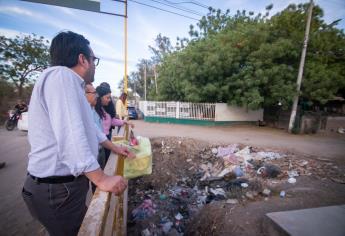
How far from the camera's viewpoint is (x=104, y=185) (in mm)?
1030

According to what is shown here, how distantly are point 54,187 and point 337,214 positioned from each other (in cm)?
335

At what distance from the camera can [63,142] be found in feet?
3.18

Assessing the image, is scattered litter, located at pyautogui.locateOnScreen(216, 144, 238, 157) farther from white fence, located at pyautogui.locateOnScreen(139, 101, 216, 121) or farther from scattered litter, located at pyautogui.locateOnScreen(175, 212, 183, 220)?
white fence, located at pyautogui.locateOnScreen(139, 101, 216, 121)

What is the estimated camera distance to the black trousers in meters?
1.20

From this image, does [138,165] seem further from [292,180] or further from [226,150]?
[226,150]

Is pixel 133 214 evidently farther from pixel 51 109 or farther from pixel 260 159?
pixel 260 159

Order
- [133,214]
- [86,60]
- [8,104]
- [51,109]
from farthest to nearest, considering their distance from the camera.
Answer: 1. [8,104]
2. [133,214]
3. [86,60]
4. [51,109]

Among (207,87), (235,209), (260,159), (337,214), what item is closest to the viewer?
(337,214)

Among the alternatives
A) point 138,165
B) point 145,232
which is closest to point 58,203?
point 138,165

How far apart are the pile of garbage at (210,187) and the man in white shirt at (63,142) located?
7.68 ft

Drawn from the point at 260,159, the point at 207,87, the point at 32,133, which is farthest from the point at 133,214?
the point at 207,87

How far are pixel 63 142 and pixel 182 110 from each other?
502 inches

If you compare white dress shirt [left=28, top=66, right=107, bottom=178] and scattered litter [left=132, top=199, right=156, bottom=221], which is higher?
white dress shirt [left=28, top=66, right=107, bottom=178]

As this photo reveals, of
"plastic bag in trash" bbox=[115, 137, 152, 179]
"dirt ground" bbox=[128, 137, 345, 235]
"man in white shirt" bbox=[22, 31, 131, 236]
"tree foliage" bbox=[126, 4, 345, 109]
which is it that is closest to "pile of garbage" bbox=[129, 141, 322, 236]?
"dirt ground" bbox=[128, 137, 345, 235]
